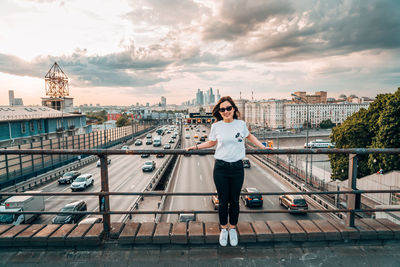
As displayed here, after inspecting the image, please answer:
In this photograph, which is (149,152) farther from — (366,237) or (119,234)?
(366,237)

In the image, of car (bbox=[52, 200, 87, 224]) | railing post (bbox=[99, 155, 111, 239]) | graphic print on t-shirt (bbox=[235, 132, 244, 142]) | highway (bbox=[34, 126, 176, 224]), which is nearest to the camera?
graphic print on t-shirt (bbox=[235, 132, 244, 142])

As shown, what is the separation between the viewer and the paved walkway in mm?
2693

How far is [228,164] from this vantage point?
2.83 metres

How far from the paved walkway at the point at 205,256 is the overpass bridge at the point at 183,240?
1cm

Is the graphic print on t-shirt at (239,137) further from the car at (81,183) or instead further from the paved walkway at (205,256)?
the car at (81,183)

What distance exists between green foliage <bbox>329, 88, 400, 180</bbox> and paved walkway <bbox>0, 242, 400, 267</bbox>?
23565 millimetres

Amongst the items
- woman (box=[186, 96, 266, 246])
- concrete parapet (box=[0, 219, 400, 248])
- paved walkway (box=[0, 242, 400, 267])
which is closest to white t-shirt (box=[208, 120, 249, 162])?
woman (box=[186, 96, 266, 246])

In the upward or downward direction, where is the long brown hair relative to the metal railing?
upward

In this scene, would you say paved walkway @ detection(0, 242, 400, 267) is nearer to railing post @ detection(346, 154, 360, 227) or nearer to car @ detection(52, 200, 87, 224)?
railing post @ detection(346, 154, 360, 227)

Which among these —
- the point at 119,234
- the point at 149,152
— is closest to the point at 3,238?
the point at 119,234

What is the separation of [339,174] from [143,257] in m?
28.4

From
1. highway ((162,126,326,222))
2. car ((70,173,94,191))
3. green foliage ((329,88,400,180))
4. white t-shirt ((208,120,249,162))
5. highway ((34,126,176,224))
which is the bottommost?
highway ((162,126,326,222))

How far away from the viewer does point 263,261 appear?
8.92 ft

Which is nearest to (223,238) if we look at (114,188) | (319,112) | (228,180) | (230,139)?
(228,180)
